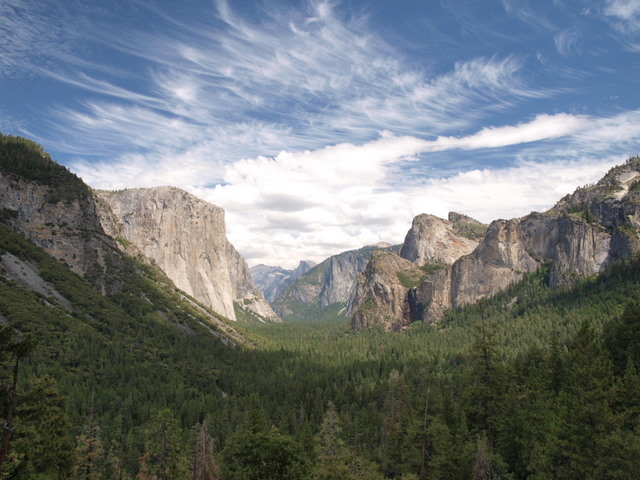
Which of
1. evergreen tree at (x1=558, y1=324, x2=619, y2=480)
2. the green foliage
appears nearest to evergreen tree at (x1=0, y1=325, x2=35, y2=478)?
evergreen tree at (x1=558, y1=324, x2=619, y2=480)

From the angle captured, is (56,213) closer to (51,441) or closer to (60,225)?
(60,225)

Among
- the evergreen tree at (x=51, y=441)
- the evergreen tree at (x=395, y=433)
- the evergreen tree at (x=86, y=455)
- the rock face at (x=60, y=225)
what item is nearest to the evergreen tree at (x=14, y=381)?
the evergreen tree at (x=51, y=441)

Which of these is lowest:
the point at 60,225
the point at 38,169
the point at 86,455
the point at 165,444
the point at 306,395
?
the point at 306,395

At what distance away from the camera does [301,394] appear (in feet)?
359

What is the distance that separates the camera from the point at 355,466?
45344mm

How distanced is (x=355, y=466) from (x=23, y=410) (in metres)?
32.6

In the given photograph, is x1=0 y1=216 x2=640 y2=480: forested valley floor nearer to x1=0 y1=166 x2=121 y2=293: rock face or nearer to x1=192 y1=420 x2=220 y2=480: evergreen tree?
x1=192 y1=420 x2=220 y2=480: evergreen tree

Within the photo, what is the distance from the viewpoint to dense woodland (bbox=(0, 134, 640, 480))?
3472cm

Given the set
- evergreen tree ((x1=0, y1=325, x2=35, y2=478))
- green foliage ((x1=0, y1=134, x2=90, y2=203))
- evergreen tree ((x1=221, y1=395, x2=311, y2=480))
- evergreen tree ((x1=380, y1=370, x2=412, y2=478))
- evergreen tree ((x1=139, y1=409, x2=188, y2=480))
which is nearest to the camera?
evergreen tree ((x1=0, y1=325, x2=35, y2=478))

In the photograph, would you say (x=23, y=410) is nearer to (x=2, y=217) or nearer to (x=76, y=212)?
(x=2, y=217)

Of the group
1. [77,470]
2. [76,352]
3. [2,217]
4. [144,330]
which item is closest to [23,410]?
[77,470]

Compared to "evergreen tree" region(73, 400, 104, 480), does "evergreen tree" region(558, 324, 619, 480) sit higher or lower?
higher

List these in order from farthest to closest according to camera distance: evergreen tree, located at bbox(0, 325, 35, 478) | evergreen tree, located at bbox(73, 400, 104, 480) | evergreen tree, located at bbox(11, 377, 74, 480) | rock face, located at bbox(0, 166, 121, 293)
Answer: rock face, located at bbox(0, 166, 121, 293) < evergreen tree, located at bbox(73, 400, 104, 480) < evergreen tree, located at bbox(11, 377, 74, 480) < evergreen tree, located at bbox(0, 325, 35, 478)

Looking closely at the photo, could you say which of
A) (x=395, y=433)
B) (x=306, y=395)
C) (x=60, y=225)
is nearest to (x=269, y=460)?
(x=395, y=433)
